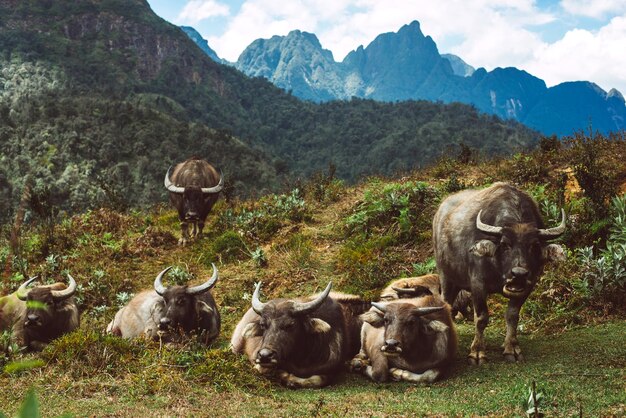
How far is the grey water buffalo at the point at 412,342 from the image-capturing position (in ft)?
21.2

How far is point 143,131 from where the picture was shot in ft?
180

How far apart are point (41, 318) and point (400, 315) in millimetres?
5264

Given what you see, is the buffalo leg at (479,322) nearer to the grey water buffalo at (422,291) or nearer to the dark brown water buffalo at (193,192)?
the grey water buffalo at (422,291)

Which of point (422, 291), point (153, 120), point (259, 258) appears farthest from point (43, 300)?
A: point (153, 120)

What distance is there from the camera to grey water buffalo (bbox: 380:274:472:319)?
799cm

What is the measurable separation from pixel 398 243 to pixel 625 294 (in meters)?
4.67

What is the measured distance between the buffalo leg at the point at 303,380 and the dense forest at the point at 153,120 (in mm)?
5361

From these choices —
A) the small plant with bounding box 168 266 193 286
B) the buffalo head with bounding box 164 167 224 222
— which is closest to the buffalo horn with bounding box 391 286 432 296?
the small plant with bounding box 168 266 193 286

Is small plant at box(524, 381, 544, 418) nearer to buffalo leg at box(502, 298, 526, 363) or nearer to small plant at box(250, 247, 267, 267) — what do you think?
buffalo leg at box(502, 298, 526, 363)

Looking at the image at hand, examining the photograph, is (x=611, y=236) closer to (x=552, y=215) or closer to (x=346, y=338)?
(x=552, y=215)

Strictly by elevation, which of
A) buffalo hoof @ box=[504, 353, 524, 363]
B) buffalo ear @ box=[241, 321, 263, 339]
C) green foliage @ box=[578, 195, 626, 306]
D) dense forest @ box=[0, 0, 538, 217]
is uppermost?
dense forest @ box=[0, 0, 538, 217]

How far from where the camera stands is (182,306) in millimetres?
8016

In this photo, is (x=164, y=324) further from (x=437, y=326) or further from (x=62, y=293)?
(x=437, y=326)

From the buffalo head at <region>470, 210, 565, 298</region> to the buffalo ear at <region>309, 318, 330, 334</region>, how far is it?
1.96 m
